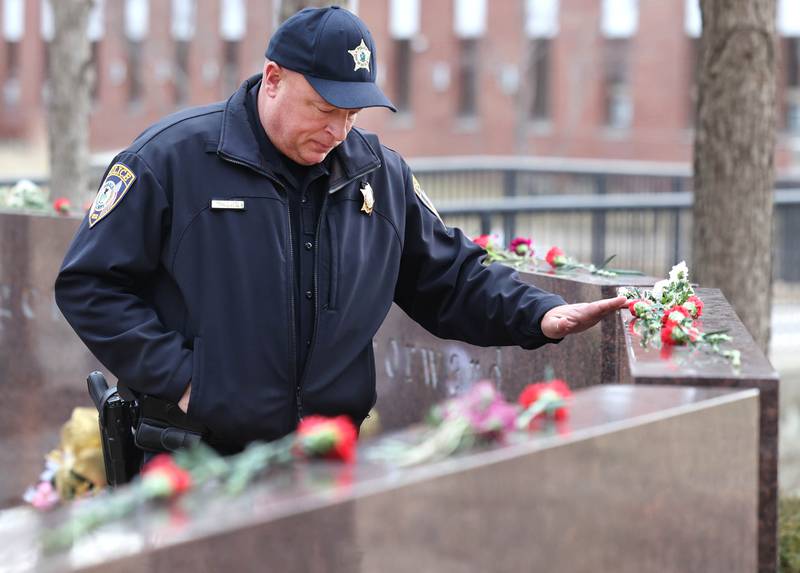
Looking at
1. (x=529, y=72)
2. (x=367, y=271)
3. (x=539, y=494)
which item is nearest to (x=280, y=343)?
(x=367, y=271)

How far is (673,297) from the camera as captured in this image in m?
3.66

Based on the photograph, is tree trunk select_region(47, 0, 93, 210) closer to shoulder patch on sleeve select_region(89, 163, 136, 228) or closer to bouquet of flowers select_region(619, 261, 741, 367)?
shoulder patch on sleeve select_region(89, 163, 136, 228)

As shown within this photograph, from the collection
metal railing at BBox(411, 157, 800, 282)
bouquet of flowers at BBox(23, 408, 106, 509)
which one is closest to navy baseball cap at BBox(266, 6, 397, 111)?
bouquet of flowers at BBox(23, 408, 106, 509)

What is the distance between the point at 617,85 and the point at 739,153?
3048 cm

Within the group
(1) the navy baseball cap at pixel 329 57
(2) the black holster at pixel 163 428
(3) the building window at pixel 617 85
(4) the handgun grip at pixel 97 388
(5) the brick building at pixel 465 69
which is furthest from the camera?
(3) the building window at pixel 617 85

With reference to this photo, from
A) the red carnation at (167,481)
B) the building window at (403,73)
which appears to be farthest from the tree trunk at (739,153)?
the building window at (403,73)

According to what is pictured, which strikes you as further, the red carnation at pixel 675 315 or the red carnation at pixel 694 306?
the red carnation at pixel 694 306

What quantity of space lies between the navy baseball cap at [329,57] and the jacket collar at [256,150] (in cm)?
18

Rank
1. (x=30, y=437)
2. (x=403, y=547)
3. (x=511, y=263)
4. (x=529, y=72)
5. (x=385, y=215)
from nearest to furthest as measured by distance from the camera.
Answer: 1. (x=403, y=547)
2. (x=385, y=215)
3. (x=511, y=263)
4. (x=30, y=437)
5. (x=529, y=72)

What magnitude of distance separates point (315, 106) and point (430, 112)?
3463 cm

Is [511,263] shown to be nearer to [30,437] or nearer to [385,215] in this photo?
[385,215]

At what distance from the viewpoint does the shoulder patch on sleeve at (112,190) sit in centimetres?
349

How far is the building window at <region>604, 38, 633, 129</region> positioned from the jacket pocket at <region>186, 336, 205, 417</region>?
31981 mm

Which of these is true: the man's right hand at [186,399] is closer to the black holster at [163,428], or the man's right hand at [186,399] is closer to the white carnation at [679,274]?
Result: the black holster at [163,428]
